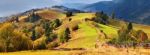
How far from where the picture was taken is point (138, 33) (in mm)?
173375

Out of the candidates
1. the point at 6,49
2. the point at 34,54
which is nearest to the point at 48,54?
the point at 34,54

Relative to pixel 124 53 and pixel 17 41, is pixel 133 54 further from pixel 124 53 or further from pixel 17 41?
pixel 17 41

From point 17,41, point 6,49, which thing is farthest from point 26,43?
point 6,49

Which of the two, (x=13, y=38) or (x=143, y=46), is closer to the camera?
(x=143, y=46)

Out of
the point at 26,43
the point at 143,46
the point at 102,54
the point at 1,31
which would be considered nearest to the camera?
the point at 102,54

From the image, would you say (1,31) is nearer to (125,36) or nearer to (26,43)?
(26,43)

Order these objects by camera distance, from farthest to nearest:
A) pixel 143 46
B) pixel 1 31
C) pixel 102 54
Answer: pixel 1 31 < pixel 143 46 < pixel 102 54

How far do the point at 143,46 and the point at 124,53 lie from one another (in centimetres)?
1157

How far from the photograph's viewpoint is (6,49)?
81688 millimetres

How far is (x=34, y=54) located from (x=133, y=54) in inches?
541

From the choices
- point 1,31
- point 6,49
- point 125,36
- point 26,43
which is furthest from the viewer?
point 125,36

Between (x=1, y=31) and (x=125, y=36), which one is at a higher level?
(x=1, y=31)

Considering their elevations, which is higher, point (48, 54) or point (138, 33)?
point (48, 54)

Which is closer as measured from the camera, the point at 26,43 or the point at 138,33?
the point at 26,43
